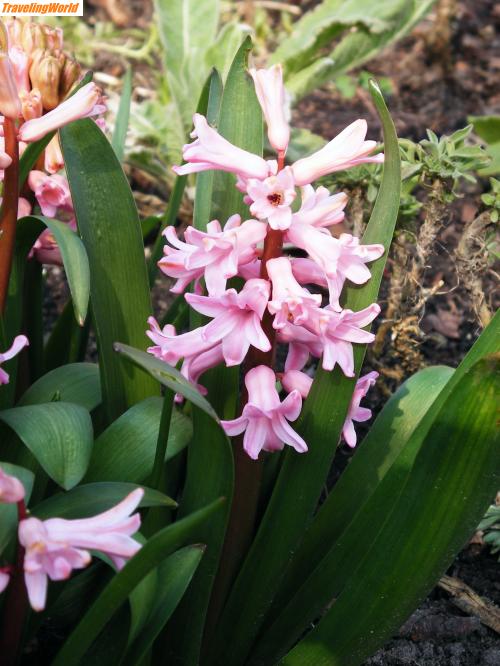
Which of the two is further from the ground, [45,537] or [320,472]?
[45,537]

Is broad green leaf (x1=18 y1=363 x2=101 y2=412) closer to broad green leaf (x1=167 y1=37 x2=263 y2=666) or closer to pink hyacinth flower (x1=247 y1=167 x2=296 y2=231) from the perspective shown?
broad green leaf (x1=167 y1=37 x2=263 y2=666)

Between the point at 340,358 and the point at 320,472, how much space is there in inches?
9.8

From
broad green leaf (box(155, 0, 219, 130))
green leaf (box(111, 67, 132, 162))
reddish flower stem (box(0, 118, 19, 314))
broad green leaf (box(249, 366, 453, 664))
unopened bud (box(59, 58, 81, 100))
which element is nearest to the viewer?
reddish flower stem (box(0, 118, 19, 314))

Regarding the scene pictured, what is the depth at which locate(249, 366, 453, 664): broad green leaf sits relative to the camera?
1510 millimetres

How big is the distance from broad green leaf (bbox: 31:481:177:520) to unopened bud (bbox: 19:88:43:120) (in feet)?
2.05

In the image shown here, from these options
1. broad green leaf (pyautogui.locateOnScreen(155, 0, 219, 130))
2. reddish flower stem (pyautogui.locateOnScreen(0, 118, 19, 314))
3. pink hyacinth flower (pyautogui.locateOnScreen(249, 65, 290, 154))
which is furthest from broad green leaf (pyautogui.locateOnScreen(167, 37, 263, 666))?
broad green leaf (pyautogui.locateOnScreen(155, 0, 219, 130))

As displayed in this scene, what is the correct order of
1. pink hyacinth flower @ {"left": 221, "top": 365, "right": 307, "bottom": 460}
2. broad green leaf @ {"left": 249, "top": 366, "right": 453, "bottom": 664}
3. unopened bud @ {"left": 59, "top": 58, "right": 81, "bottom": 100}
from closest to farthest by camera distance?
pink hyacinth flower @ {"left": 221, "top": 365, "right": 307, "bottom": 460} < broad green leaf @ {"left": 249, "top": 366, "right": 453, "bottom": 664} < unopened bud @ {"left": 59, "top": 58, "right": 81, "bottom": 100}

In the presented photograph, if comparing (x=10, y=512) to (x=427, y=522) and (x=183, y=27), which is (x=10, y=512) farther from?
Result: (x=183, y=27)

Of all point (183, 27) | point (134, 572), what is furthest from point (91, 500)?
point (183, 27)

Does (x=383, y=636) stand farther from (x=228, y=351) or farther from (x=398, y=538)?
(x=228, y=351)

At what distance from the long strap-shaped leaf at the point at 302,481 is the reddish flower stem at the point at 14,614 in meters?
0.36

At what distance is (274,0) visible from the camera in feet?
16.3

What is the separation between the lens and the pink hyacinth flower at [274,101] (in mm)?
1313

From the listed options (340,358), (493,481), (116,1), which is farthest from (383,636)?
(116,1)
